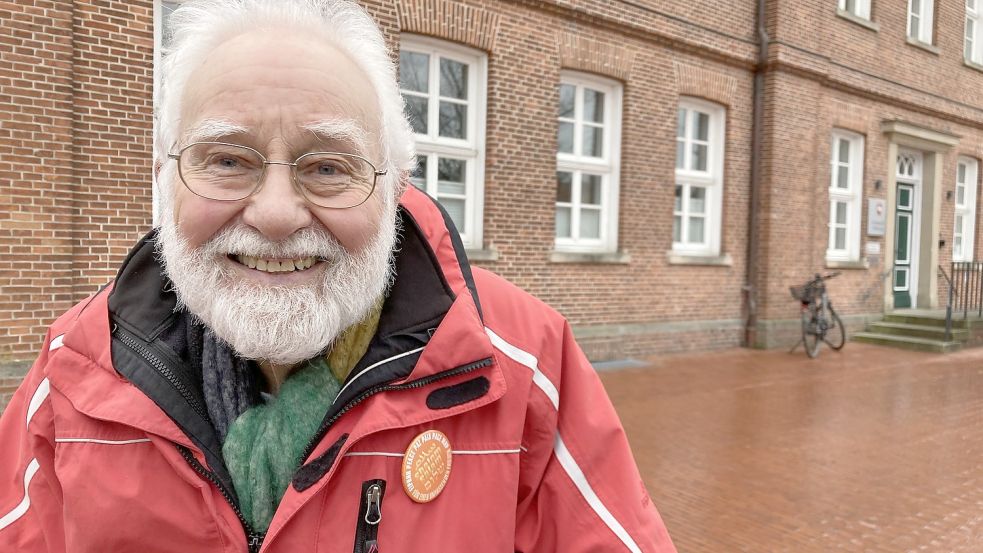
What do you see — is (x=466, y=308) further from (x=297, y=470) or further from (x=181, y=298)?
(x=181, y=298)

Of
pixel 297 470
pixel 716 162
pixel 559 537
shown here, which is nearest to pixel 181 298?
pixel 297 470

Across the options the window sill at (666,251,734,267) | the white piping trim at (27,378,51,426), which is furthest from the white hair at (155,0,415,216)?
the window sill at (666,251,734,267)

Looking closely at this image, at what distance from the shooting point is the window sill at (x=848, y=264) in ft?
40.0

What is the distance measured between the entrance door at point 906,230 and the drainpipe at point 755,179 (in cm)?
477

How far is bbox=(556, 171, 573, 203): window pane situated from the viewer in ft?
30.3

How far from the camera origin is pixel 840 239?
1277 centimetres

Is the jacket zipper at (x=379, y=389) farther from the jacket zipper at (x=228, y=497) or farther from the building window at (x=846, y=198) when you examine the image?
the building window at (x=846, y=198)

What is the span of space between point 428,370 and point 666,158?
9113mm

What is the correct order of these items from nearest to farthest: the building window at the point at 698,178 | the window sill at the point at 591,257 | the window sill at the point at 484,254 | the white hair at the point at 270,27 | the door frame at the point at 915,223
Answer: the white hair at the point at 270,27 → the window sill at the point at 484,254 → the window sill at the point at 591,257 → the building window at the point at 698,178 → the door frame at the point at 915,223

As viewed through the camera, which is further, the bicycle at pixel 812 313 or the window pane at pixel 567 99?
the bicycle at pixel 812 313

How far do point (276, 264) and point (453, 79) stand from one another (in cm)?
726

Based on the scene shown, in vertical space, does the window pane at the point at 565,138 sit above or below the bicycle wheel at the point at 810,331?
above

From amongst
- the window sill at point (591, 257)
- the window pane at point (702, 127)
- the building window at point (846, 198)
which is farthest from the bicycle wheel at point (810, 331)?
the window sill at point (591, 257)

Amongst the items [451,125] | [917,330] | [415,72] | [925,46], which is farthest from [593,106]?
[925,46]
